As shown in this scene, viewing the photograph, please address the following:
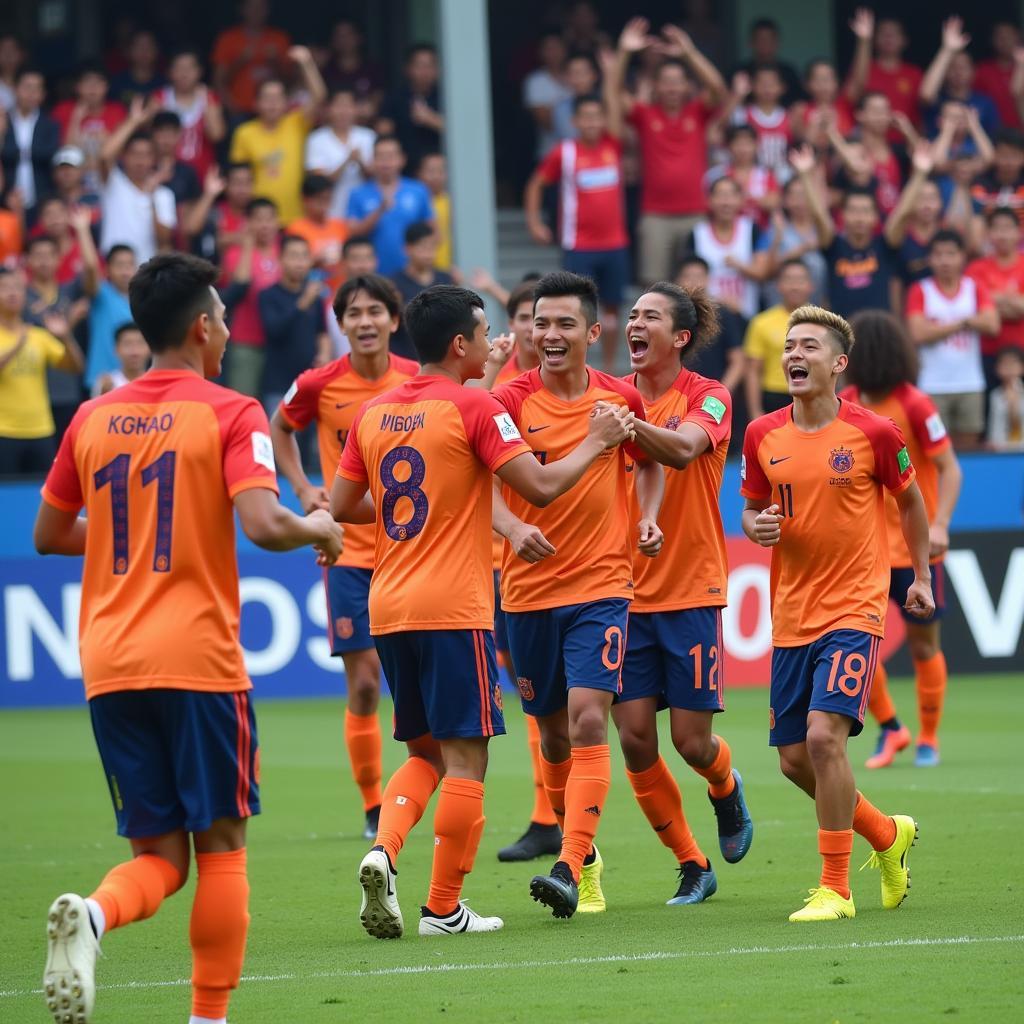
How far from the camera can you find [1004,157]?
1872cm

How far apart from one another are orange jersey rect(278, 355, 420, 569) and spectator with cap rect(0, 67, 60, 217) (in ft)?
28.2

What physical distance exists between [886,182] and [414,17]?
6.94 m

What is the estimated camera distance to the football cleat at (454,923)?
23.0 ft

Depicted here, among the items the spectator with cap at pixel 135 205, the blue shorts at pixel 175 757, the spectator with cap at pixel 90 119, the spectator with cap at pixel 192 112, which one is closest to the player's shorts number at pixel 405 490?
the blue shorts at pixel 175 757

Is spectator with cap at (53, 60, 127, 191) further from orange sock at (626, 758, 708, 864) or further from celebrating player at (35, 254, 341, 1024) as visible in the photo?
celebrating player at (35, 254, 341, 1024)

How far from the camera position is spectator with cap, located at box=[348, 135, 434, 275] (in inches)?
687

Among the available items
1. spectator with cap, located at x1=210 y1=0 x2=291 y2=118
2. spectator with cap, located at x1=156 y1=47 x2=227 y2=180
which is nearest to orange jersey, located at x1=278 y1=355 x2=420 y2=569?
spectator with cap, located at x1=156 y1=47 x2=227 y2=180

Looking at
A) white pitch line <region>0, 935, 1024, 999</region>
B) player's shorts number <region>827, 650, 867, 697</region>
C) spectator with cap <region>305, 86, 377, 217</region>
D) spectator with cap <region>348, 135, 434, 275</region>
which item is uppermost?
spectator with cap <region>305, 86, 377, 217</region>

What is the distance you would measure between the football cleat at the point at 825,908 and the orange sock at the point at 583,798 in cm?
81

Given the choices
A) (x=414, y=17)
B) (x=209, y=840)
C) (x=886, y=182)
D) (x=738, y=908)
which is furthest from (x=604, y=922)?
(x=414, y=17)

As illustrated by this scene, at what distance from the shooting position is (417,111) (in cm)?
1905

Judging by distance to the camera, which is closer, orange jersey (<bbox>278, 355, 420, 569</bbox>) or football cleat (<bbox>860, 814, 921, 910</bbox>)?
football cleat (<bbox>860, 814, 921, 910</bbox>)

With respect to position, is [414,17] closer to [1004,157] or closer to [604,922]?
[1004,157]

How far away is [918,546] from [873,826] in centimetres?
116
